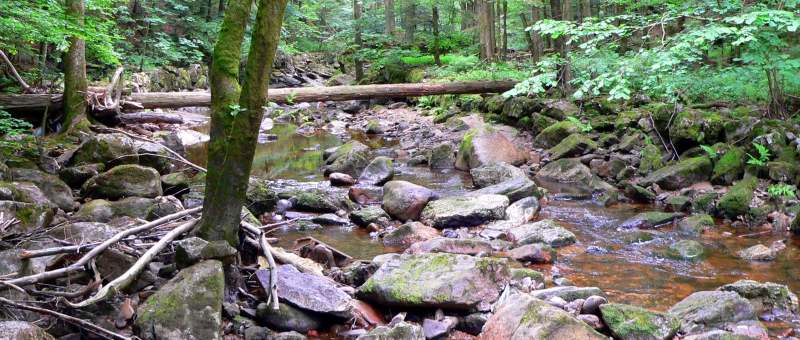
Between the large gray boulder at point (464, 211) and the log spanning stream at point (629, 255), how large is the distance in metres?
1.00

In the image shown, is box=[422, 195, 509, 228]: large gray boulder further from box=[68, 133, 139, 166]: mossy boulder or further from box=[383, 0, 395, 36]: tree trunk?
box=[383, 0, 395, 36]: tree trunk

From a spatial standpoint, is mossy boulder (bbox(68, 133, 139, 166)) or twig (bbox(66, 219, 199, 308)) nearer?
twig (bbox(66, 219, 199, 308))

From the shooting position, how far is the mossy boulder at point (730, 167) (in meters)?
10.3

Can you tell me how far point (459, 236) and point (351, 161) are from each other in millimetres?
5079

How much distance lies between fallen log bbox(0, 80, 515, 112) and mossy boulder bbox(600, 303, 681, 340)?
25.4 ft

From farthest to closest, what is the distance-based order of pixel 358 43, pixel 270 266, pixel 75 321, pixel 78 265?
1. pixel 358 43
2. pixel 270 266
3. pixel 78 265
4. pixel 75 321

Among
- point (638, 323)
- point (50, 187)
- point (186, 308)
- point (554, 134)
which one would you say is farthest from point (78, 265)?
point (554, 134)

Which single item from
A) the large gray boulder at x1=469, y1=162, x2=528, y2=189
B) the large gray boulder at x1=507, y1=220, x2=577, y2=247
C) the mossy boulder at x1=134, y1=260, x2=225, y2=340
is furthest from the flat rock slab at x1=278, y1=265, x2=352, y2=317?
the large gray boulder at x1=469, y1=162, x2=528, y2=189

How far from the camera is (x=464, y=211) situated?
29.9 ft

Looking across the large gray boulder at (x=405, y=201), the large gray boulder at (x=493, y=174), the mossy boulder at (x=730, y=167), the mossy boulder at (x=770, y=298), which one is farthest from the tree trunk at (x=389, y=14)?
the mossy boulder at (x=770, y=298)

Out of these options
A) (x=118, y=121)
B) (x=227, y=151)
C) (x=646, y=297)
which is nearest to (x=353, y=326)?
(x=227, y=151)

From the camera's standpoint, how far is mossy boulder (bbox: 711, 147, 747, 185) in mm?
10297

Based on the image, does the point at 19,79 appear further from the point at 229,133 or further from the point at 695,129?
the point at 695,129

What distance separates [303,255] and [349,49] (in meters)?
23.7
